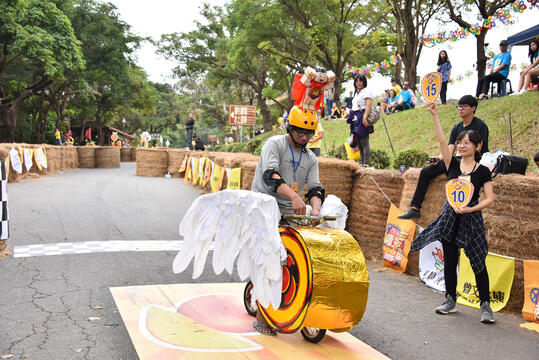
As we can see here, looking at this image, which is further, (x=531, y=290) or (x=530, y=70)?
(x=530, y=70)

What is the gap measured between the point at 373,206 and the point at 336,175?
0.82 meters

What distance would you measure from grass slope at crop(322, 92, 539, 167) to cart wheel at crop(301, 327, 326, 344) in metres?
8.39

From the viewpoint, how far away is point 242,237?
3.58 meters

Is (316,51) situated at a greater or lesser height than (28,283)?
greater

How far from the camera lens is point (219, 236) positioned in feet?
12.2

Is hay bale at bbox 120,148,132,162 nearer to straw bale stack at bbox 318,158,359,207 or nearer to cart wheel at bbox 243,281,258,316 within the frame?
straw bale stack at bbox 318,158,359,207

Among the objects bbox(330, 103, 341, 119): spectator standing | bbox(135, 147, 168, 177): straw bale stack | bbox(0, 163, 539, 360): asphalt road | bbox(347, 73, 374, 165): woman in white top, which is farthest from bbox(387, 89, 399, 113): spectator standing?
bbox(0, 163, 539, 360): asphalt road

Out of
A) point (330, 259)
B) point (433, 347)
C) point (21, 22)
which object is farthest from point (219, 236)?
point (21, 22)

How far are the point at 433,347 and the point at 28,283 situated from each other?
176 inches

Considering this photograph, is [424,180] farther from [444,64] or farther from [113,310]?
[444,64]

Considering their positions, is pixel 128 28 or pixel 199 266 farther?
pixel 128 28

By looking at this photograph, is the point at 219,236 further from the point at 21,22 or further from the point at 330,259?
the point at 21,22

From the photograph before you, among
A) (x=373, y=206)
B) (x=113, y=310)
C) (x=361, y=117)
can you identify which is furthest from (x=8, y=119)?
(x=113, y=310)

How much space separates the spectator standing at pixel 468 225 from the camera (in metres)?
4.57
